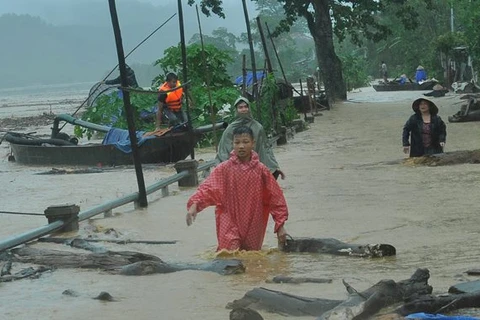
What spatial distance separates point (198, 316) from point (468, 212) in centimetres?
484

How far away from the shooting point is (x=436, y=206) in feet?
34.5

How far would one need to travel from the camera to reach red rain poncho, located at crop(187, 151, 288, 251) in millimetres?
7801

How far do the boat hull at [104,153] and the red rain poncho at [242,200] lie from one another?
1044 cm

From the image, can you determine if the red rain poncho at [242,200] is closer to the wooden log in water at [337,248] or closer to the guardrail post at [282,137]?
the wooden log in water at [337,248]

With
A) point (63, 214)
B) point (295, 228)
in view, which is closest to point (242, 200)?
point (295, 228)

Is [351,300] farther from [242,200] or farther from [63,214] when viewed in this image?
[63,214]

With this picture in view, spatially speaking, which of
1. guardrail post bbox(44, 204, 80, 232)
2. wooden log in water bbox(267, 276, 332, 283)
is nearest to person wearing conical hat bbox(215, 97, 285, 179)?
guardrail post bbox(44, 204, 80, 232)

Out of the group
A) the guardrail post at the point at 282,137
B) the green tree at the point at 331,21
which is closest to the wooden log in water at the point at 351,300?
the guardrail post at the point at 282,137

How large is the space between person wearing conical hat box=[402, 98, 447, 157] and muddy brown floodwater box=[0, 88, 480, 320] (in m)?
0.35

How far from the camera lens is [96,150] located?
20.6 meters

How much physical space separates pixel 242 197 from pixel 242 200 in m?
0.03

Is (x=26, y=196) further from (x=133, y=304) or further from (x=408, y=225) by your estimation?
(x=133, y=304)

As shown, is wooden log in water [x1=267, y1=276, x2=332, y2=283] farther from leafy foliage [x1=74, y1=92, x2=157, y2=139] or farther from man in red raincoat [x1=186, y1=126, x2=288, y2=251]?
leafy foliage [x1=74, y1=92, x2=157, y2=139]

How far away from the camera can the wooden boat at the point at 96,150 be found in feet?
64.3
